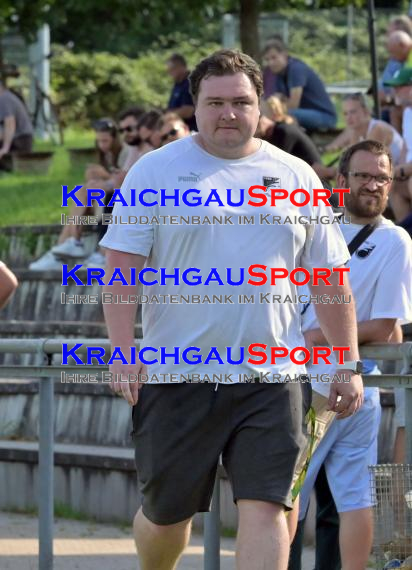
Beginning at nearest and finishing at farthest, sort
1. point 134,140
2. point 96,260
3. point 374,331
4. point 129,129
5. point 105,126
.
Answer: point 374,331 → point 96,260 → point 134,140 → point 129,129 → point 105,126

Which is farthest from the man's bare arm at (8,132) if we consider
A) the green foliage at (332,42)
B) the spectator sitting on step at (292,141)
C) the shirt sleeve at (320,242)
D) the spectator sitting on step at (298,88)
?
the green foliage at (332,42)

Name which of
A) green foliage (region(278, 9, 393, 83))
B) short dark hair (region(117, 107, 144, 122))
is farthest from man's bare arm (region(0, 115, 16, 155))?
green foliage (region(278, 9, 393, 83))

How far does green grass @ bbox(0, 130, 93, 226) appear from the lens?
14633 mm

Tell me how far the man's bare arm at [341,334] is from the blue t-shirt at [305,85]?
30.0ft

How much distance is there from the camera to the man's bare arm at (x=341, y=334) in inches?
200

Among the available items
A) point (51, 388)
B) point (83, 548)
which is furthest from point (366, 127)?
point (51, 388)

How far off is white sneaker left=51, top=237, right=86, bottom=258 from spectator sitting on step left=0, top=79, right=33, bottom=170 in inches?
189

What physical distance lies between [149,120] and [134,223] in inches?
276

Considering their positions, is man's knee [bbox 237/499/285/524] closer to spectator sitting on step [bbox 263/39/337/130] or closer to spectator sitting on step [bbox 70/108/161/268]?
spectator sitting on step [bbox 70/108/161/268]

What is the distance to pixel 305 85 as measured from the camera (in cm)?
1411

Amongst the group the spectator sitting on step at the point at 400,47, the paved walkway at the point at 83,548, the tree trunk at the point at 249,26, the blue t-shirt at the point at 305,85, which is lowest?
the paved walkway at the point at 83,548

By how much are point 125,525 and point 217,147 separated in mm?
3571

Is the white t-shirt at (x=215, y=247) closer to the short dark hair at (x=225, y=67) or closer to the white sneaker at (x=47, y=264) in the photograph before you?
the short dark hair at (x=225, y=67)

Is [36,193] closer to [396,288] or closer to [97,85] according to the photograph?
[396,288]
